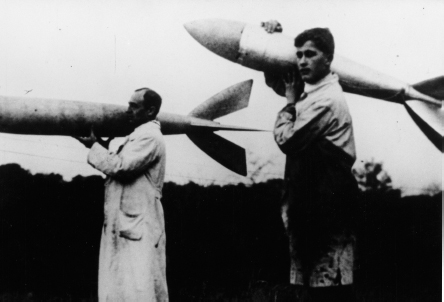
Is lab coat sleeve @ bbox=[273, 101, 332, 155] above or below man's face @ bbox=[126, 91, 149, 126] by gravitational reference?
below

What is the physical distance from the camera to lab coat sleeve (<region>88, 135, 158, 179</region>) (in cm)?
363

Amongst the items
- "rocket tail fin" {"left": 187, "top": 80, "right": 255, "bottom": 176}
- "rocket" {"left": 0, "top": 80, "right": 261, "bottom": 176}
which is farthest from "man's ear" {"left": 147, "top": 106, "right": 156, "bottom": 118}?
"rocket tail fin" {"left": 187, "top": 80, "right": 255, "bottom": 176}

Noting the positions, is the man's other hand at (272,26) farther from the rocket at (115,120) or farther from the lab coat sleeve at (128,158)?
the lab coat sleeve at (128,158)

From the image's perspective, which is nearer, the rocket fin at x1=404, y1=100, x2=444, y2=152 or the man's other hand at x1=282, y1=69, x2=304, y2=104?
the man's other hand at x1=282, y1=69, x2=304, y2=104

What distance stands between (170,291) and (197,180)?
1.11m

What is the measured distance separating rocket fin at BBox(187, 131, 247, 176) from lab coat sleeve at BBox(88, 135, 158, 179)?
1.13 metres

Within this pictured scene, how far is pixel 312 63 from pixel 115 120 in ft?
6.15

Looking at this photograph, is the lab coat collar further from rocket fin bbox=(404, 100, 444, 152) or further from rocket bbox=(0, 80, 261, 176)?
rocket fin bbox=(404, 100, 444, 152)

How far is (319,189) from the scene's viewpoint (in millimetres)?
3287

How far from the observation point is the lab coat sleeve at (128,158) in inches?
143

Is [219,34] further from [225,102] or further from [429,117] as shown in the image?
[429,117]

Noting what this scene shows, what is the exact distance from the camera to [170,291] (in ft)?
16.0

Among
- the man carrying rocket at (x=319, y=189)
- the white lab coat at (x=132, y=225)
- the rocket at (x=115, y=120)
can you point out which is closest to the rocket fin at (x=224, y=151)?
the rocket at (x=115, y=120)

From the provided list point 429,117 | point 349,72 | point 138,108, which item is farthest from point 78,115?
point 429,117
